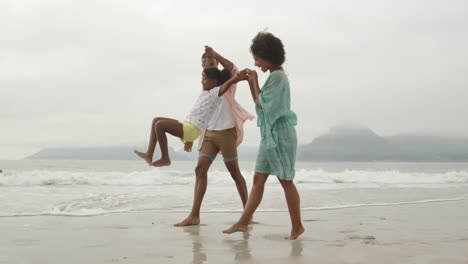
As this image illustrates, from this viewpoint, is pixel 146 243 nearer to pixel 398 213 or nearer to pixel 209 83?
pixel 209 83

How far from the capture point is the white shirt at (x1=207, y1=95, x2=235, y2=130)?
549 centimetres

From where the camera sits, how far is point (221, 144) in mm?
5477

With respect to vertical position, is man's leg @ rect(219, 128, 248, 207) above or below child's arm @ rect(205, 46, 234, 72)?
below

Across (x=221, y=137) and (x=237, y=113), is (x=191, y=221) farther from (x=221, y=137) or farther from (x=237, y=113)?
(x=237, y=113)

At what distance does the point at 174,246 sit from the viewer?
161 inches

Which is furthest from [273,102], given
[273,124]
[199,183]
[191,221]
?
[191,221]

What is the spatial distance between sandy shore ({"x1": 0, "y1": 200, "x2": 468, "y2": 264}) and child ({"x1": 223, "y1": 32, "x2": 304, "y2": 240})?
16.7 inches

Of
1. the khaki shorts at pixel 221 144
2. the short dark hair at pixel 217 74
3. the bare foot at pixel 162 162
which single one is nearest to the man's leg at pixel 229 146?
the khaki shorts at pixel 221 144

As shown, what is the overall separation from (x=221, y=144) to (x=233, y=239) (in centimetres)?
130

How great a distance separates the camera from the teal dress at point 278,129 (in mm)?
4383

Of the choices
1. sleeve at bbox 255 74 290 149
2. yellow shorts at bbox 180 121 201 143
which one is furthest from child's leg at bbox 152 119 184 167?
sleeve at bbox 255 74 290 149

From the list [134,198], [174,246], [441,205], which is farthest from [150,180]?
[174,246]

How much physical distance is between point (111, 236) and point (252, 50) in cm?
223

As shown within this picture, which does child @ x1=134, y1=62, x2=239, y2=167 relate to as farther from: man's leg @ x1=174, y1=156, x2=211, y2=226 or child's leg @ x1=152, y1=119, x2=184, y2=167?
man's leg @ x1=174, y1=156, x2=211, y2=226
